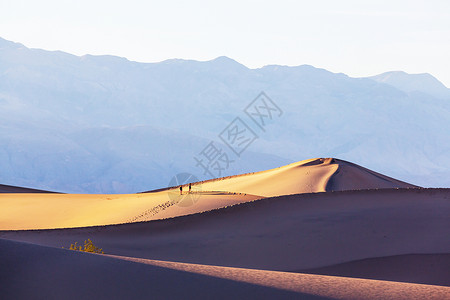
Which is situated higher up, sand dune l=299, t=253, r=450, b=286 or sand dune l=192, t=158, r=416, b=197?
sand dune l=192, t=158, r=416, b=197

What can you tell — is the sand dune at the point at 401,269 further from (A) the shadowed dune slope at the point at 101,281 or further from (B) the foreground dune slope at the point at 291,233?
(A) the shadowed dune slope at the point at 101,281

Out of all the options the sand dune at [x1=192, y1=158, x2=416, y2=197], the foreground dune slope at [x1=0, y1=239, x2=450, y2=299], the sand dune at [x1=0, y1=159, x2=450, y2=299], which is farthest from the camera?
the sand dune at [x1=192, y1=158, x2=416, y2=197]

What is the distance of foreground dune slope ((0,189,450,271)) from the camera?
13.9m

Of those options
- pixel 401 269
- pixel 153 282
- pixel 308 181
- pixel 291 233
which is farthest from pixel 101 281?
pixel 308 181

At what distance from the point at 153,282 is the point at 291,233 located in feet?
28.1

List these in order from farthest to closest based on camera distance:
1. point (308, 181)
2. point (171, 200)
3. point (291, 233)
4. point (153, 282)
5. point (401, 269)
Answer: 1. point (308, 181)
2. point (171, 200)
3. point (291, 233)
4. point (401, 269)
5. point (153, 282)

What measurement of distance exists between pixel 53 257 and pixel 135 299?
5.46 ft

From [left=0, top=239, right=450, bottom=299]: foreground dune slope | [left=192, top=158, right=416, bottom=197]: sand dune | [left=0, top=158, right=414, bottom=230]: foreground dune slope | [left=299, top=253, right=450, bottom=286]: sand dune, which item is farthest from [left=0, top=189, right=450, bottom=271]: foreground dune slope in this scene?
[left=192, top=158, right=416, bottom=197]: sand dune

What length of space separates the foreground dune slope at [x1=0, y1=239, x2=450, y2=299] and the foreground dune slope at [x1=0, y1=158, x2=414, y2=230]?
14.8 m

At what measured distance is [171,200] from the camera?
1051 inches

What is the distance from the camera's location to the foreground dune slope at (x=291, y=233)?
13883 millimetres

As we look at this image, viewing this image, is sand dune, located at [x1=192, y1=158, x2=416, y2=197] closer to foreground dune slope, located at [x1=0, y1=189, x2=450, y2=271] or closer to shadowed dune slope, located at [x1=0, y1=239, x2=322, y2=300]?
foreground dune slope, located at [x1=0, y1=189, x2=450, y2=271]

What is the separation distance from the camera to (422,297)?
6.95m

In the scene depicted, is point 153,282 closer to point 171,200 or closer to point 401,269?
point 401,269
